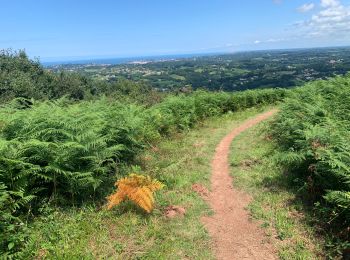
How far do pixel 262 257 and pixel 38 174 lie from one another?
3.81 metres

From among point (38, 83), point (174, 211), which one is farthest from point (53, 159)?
point (38, 83)

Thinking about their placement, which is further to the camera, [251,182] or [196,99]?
[196,99]

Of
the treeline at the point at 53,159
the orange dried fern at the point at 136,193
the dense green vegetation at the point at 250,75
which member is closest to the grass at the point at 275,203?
the orange dried fern at the point at 136,193

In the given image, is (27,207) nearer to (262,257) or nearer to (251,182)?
(262,257)

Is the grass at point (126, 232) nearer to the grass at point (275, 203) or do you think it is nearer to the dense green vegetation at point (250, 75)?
the grass at point (275, 203)

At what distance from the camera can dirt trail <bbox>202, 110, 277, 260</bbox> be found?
5.09m

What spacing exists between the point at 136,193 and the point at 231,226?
5.76 ft

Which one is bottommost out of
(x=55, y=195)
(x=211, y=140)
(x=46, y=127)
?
(x=211, y=140)

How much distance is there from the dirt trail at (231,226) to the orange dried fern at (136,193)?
1082 mm

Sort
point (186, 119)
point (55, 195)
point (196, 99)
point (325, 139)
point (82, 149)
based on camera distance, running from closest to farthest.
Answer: point (55, 195) < point (82, 149) < point (325, 139) < point (186, 119) < point (196, 99)

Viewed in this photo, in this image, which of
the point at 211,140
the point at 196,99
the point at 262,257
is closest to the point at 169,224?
the point at 262,257

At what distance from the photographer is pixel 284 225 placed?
5.72 m

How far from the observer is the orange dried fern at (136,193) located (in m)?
5.87

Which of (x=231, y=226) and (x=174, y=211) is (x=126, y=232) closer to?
(x=174, y=211)
